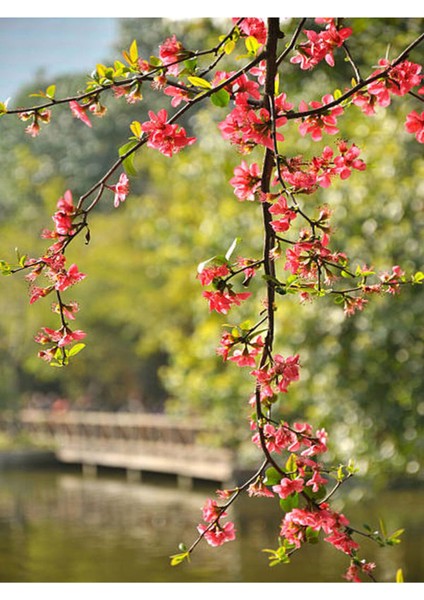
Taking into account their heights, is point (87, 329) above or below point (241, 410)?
above

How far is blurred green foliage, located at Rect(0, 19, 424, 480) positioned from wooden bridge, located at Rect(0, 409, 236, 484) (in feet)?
0.84

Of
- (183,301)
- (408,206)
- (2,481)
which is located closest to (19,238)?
(183,301)

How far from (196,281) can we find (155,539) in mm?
2588

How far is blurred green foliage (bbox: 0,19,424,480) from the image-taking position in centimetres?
459

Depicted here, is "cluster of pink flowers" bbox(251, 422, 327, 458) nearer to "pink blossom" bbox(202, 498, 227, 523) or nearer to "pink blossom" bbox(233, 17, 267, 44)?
"pink blossom" bbox(202, 498, 227, 523)

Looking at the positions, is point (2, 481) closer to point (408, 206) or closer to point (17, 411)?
point (17, 411)

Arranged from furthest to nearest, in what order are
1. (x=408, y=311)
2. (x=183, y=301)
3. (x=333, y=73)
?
(x=183, y=301) → (x=408, y=311) → (x=333, y=73)

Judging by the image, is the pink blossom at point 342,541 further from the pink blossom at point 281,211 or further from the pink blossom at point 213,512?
the pink blossom at point 281,211

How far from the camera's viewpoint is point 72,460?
10141 millimetres

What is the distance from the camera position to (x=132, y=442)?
9.64 metres

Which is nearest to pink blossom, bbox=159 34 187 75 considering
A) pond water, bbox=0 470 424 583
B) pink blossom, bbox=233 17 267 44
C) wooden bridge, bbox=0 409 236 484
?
pink blossom, bbox=233 17 267 44

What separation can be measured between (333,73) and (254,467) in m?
4.22

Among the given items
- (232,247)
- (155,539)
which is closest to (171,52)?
(232,247)
